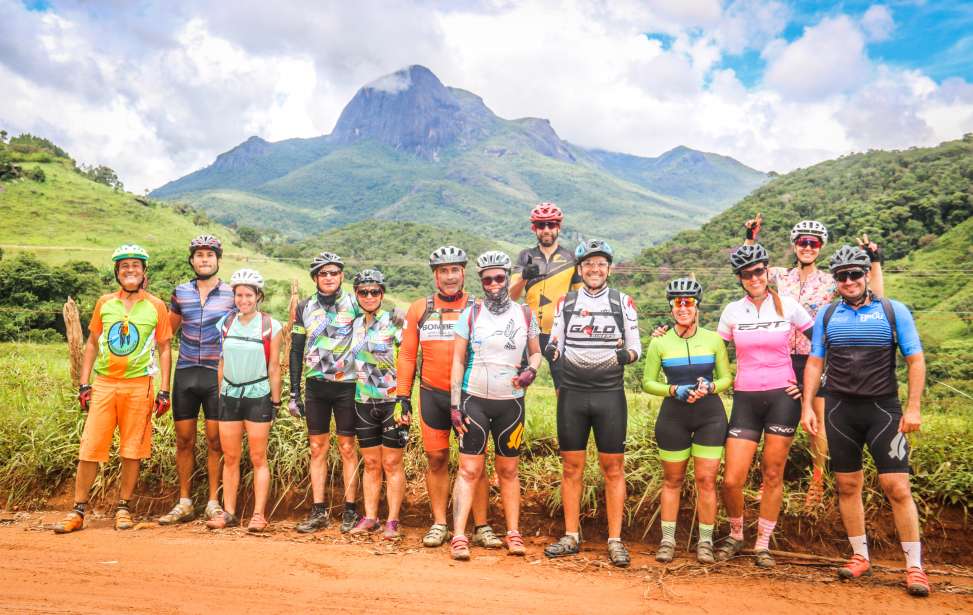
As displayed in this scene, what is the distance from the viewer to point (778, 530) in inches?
212

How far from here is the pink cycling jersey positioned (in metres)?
4.71

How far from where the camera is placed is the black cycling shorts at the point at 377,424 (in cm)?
539

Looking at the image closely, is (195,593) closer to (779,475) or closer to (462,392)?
(462,392)

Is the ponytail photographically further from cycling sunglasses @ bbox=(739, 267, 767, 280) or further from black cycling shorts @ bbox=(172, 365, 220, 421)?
black cycling shorts @ bbox=(172, 365, 220, 421)

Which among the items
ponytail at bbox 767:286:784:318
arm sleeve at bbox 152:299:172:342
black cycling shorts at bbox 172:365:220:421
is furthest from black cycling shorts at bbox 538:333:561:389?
arm sleeve at bbox 152:299:172:342

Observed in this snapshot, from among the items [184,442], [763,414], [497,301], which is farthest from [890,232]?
[184,442]

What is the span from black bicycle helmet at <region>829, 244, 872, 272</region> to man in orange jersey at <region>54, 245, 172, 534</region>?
226 inches

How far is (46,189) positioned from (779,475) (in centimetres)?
5670

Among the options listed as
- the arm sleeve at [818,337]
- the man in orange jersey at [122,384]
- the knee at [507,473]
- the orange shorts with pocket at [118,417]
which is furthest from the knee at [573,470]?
the orange shorts with pocket at [118,417]

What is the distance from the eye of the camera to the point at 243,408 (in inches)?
222

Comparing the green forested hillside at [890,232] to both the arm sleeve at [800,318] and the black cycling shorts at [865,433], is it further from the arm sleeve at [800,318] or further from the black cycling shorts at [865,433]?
the black cycling shorts at [865,433]

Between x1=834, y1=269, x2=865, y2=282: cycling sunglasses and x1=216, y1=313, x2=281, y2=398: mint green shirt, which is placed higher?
x1=834, y1=269, x2=865, y2=282: cycling sunglasses

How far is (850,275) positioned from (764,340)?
2.41ft

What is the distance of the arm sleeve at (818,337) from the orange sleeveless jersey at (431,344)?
268 cm
